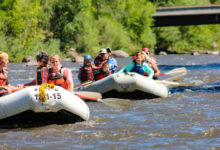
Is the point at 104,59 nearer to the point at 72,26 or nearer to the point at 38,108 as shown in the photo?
the point at 38,108

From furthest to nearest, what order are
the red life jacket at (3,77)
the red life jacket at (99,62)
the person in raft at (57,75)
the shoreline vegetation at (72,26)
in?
the shoreline vegetation at (72,26) → the red life jacket at (99,62) → the person in raft at (57,75) → the red life jacket at (3,77)

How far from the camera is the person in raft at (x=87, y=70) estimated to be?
10852 mm

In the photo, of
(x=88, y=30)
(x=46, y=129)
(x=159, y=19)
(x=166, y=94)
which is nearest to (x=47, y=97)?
(x=46, y=129)

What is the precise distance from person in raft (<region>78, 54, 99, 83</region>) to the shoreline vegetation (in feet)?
67.1

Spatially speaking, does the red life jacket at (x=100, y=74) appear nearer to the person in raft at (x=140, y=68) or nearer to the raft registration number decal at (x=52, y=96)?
the person in raft at (x=140, y=68)

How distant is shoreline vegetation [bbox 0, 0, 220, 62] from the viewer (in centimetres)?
3431

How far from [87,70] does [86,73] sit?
103 mm

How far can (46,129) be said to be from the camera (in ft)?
22.6

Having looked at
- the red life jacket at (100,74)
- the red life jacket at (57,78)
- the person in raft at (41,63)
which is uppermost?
the person in raft at (41,63)

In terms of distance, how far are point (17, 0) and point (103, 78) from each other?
26.2 m

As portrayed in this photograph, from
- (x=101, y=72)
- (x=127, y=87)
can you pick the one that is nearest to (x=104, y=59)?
(x=101, y=72)

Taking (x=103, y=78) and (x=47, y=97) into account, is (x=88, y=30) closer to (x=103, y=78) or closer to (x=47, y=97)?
(x=103, y=78)

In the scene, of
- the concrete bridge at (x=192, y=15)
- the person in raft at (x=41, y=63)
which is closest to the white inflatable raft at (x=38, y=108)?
the person in raft at (x=41, y=63)

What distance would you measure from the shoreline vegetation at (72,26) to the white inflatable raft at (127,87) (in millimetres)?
21483
